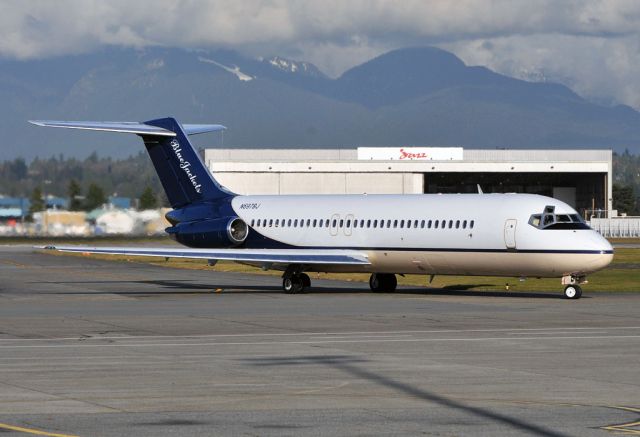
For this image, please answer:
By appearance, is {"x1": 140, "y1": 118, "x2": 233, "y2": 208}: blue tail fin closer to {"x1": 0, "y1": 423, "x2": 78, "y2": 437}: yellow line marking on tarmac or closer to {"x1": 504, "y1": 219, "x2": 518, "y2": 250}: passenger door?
{"x1": 504, "y1": 219, "x2": 518, "y2": 250}: passenger door

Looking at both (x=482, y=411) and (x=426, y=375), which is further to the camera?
(x=426, y=375)

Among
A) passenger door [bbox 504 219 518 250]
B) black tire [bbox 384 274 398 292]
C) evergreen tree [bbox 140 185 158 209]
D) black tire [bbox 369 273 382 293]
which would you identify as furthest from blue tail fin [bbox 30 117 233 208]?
evergreen tree [bbox 140 185 158 209]

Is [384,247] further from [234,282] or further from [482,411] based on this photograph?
[482,411]

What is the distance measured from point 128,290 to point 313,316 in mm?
15068

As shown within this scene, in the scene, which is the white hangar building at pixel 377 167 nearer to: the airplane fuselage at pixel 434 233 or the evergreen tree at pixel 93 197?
the evergreen tree at pixel 93 197

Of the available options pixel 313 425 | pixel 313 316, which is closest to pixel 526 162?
pixel 313 316

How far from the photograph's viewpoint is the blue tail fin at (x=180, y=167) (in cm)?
4712

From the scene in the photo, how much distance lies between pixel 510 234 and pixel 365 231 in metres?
5.84

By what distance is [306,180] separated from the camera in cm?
12494

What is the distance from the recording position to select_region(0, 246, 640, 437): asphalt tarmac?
1586cm

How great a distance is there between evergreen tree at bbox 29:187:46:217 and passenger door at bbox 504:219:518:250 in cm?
3251

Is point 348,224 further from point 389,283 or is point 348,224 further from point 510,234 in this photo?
point 510,234

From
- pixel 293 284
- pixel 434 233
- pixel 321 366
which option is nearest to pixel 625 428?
pixel 321 366

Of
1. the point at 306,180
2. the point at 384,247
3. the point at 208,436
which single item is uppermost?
the point at 306,180
